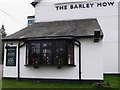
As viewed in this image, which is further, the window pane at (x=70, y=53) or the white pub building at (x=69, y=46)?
the window pane at (x=70, y=53)

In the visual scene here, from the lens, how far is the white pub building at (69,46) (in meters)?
15.7

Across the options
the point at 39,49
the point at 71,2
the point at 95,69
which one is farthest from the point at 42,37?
the point at 71,2

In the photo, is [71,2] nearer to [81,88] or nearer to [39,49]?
[39,49]

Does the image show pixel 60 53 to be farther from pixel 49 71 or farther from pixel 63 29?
pixel 63 29

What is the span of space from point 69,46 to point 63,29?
2.46 meters

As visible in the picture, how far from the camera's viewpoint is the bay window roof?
16.3 metres

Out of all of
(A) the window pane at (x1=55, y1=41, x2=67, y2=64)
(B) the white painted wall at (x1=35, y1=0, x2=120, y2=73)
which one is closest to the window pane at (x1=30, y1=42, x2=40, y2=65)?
(A) the window pane at (x1=55, y1=41, x2=67, y2=64)

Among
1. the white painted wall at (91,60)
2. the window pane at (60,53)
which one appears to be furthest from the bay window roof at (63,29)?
the window pane at (60,53)

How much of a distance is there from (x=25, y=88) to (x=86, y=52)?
4661 mm

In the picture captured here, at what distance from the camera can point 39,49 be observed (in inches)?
637

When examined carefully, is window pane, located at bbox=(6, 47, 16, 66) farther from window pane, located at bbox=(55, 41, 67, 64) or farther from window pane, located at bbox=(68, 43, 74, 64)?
window pane, located at bbox=(68, 43, 74, 64)

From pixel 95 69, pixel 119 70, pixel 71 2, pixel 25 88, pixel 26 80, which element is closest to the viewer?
pixel 25 88

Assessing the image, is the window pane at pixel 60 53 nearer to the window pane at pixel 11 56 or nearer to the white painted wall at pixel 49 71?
the white painted wall at pixel 49 71

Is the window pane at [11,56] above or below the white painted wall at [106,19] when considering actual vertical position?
below
